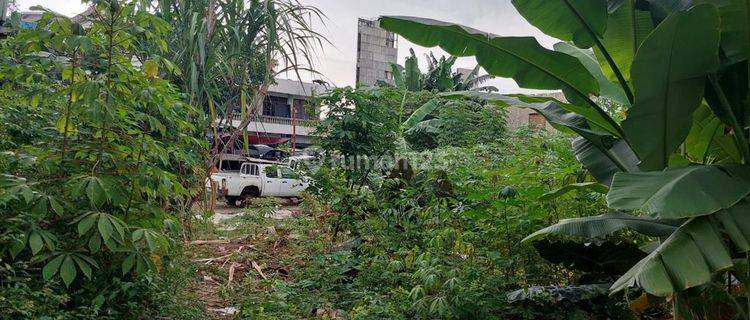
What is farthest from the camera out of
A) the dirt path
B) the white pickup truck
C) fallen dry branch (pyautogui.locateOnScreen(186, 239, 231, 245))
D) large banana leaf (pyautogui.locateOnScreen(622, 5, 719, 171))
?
the white pickup truck

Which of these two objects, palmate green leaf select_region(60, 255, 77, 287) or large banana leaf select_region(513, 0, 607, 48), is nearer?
palmate green leaf select_region(60, 255, 77, 287)

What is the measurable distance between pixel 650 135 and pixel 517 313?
1.44m

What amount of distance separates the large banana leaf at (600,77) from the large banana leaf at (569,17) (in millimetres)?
460

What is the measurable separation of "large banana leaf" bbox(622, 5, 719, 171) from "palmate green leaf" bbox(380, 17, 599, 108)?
610 mm

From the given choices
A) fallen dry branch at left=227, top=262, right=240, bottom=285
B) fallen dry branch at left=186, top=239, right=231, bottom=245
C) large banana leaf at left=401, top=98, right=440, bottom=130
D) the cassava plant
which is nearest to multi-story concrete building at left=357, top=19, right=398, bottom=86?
large banana leaf at left=401, top=98, right=440, bottom=130

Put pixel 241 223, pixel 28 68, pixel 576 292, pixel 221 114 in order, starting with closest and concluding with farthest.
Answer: pixel 28 68
pixel 576 292
pixel 221 114
pixel 241 223

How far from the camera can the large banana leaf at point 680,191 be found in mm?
2156

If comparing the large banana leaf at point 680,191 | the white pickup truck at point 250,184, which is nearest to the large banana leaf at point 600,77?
the large banana leaf at point 680,191

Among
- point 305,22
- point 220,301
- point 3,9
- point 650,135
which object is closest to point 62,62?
point 3,9

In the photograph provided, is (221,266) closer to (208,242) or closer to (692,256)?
(208,242)

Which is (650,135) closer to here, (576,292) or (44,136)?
(576,292)

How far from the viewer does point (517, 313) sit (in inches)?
135

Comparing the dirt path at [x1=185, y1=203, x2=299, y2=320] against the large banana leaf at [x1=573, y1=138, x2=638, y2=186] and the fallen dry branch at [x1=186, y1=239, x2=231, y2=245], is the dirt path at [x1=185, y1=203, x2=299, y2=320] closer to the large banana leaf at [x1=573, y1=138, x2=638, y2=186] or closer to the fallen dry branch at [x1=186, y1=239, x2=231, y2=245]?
Result: the fallen dry branch at [x1=186, y1=239, x2=231, y2=245]

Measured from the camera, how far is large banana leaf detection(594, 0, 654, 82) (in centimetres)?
310
